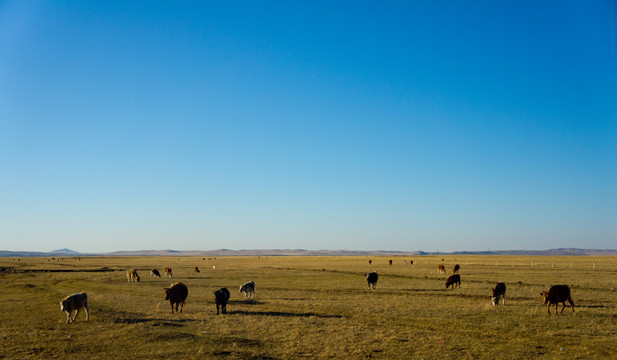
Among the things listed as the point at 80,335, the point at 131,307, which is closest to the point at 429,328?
the point at 80,335

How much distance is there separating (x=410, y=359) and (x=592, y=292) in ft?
84.9

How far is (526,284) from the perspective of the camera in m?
39.2

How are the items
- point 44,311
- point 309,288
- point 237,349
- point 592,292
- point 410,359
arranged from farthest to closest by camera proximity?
point 309,288
point 592,292
point 44,311
point 237,349
point 410,359

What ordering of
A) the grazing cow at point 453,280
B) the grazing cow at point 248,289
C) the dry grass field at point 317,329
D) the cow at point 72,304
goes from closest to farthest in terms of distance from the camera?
the dry grass field at point 317,329 → the cow at point 72,304 → the grazing cow at point 248,289 → the grazing cow at point 453,280

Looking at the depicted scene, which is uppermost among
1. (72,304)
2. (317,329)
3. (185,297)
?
(72,304)

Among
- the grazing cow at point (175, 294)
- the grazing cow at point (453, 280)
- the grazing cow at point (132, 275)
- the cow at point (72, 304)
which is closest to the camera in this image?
the cow at point (72, 304)

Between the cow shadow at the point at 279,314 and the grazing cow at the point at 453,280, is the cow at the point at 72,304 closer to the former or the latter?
the cow shadow at the point at 279,314

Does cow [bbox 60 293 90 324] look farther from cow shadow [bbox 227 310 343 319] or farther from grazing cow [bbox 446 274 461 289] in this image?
grazing cow [bbox 446 274 461 289]

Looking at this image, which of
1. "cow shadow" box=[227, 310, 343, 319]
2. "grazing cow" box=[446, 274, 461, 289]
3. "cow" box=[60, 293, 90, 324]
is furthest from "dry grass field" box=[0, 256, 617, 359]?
"grazing cow" box=[446, 274, 461, 289]

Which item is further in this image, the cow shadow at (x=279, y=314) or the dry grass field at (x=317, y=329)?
the cow shadow at (x=279, y=314)

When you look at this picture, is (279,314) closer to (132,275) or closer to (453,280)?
(453,280)

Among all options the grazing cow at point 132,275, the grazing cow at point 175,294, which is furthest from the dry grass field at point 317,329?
the grazing cow at point 132,275

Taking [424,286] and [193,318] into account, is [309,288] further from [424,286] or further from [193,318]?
[193,318]

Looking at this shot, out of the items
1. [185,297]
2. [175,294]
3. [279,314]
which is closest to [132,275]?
[185,297]
